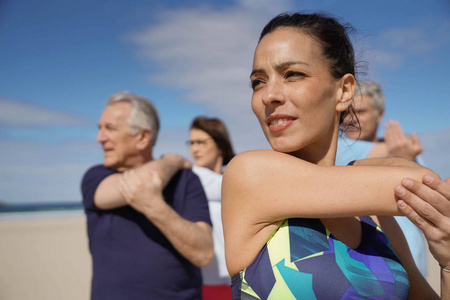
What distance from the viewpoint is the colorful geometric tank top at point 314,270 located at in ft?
4.21

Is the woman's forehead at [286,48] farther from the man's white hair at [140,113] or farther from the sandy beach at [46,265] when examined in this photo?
the sandy beach at [46,265]

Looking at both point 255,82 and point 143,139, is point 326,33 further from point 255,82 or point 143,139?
point 143,139

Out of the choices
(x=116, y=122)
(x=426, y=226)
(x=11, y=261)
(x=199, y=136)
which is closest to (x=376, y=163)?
(x=426, y=226)

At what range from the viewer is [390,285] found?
4.51ft

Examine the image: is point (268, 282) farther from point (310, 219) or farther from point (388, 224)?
point (388, 224)

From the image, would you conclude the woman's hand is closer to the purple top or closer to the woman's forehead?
the woman's forehead

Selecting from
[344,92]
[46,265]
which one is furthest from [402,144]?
[46,265]

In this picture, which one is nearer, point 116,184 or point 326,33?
point 326,33

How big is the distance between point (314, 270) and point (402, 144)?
229cm

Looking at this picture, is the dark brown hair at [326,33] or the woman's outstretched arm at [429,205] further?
the dark brown hair at [326,33]

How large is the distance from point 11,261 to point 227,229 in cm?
906

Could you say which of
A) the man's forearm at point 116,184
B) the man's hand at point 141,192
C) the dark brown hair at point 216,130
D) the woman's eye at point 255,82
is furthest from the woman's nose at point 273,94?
the dark brown hair at point 216,130

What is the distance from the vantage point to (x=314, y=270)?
1.29 metres

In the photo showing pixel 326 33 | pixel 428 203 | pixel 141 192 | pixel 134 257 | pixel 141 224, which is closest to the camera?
pixel 428 203
